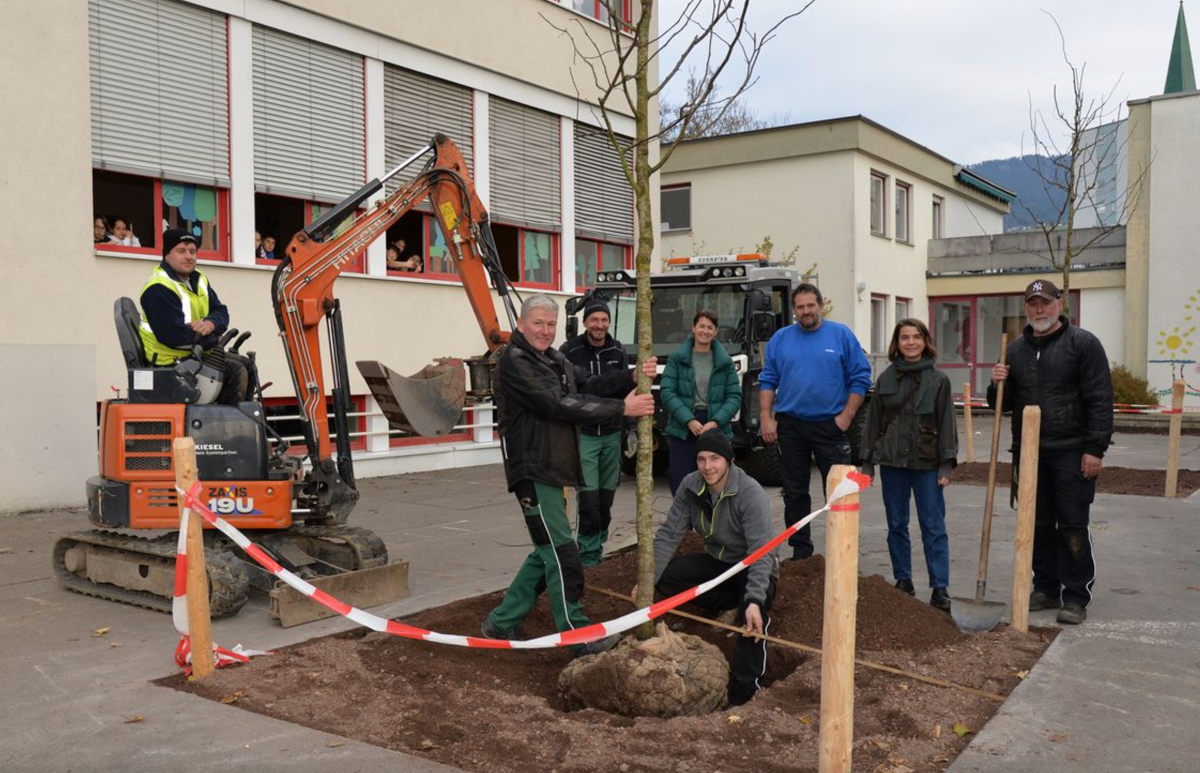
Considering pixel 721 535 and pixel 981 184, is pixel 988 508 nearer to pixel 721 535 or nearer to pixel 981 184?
pixel 721 535

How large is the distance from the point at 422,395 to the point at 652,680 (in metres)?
3.32

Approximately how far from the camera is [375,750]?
418cm

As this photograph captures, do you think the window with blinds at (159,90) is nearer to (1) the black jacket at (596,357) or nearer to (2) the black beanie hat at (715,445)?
(1) the black jacket at (596,357)

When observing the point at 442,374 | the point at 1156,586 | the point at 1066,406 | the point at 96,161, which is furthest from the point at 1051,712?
the point at 96,161

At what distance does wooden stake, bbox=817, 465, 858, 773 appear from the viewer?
3721mm

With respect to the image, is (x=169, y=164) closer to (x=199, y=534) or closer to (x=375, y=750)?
(x=199, y=534)

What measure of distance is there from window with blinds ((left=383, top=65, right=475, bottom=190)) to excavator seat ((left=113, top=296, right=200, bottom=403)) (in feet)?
25.1

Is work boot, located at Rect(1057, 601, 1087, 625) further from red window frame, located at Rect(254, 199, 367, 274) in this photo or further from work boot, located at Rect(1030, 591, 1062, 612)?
red window frame, located at Rect(254, 199, 367, 274)

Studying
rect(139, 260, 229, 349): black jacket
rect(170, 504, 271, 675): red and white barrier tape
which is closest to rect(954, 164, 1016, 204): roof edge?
rect(139, 260, 229, 349): black jacket

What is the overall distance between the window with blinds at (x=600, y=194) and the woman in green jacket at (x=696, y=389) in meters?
9.79

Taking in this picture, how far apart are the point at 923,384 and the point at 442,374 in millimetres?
3352

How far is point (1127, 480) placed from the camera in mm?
12969

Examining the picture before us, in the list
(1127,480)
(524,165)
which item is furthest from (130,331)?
(1127,480)

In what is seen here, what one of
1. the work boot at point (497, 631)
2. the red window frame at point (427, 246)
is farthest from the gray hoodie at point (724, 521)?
the red window frame at point (427, 246)
